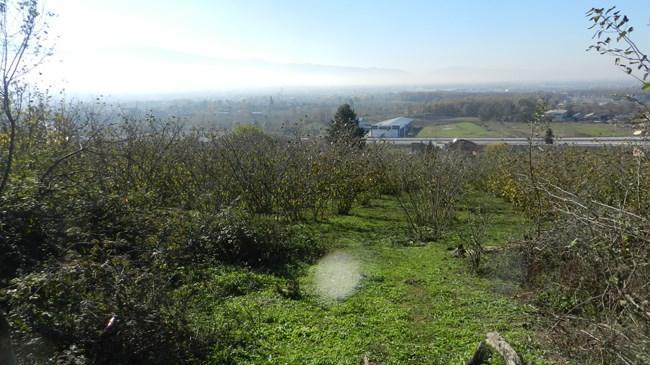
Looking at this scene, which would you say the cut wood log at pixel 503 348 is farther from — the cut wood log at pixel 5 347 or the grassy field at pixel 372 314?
the cut wood log at pixel 5 347

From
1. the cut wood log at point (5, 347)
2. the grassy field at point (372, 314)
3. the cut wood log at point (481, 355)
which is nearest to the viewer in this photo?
the cut wood log at point (5, 347)

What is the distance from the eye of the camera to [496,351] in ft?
12.8

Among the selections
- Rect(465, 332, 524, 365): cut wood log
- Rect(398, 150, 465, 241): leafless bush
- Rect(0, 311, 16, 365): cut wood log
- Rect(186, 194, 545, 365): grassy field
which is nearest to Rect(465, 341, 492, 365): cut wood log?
Rect(465, 332, 524, 365): cut wood log

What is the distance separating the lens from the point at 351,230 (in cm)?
975

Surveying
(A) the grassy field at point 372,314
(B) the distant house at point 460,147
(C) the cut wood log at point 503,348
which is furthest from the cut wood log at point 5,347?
(B) the distant house at point 460,147

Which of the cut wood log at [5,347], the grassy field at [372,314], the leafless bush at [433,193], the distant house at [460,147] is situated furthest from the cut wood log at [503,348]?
the distant house at [460,147]

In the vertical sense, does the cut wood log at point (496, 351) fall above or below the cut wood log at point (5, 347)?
below

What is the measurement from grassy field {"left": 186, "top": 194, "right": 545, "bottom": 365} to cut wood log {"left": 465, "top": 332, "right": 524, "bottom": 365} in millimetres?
134

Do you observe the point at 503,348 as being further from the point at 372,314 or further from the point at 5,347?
the point at 5,347

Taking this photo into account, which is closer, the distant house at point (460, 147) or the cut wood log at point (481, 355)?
the cut wood log at point (481, 355)

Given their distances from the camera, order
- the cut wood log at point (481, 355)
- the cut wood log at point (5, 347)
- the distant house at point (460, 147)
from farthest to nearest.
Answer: the distant house at point (460, 147) < the cut wood log at point (481, 355) < the cut wood log at point (5, 347)

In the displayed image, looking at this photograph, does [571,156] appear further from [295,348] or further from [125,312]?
[125,312]

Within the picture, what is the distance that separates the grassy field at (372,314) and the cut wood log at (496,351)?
0.44 feet

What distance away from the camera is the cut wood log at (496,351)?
3.71m
